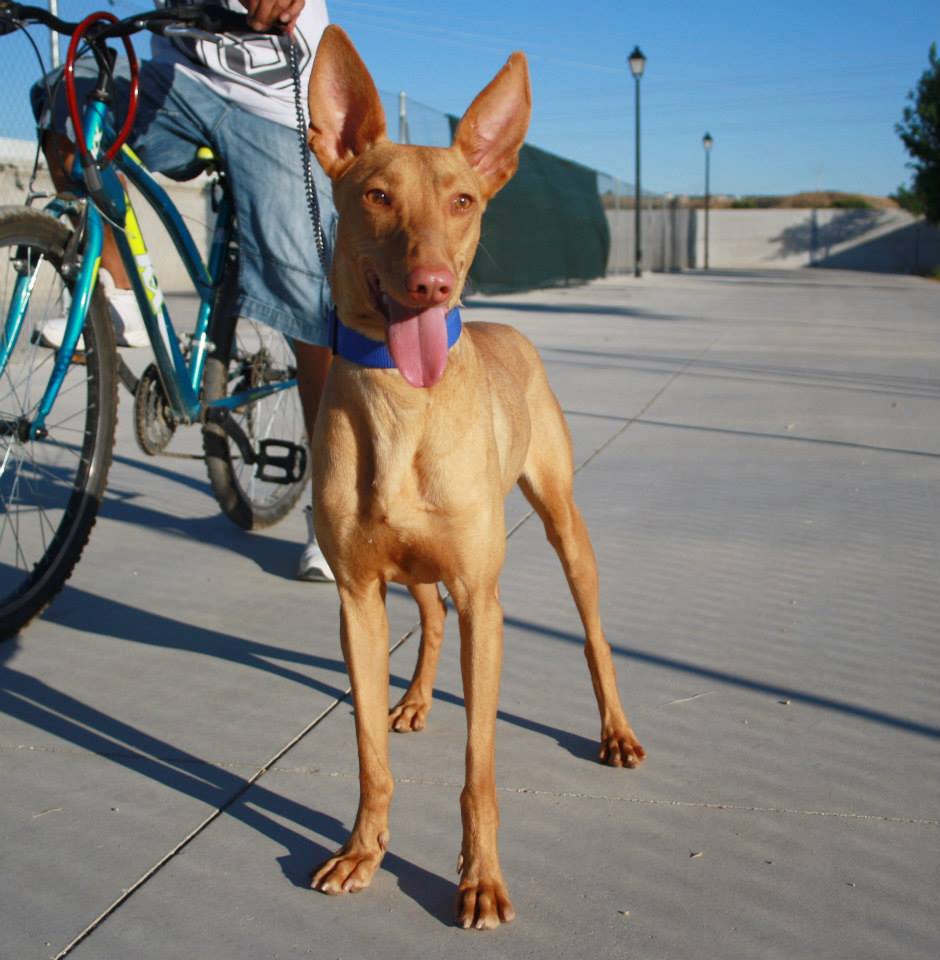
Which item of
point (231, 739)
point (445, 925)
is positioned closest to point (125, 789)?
point (231, 739)

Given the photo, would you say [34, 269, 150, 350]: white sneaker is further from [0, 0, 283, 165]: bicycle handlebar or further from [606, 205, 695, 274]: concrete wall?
[606, 205, 695, 274]: concrete wall

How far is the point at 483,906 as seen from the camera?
2.08 metres

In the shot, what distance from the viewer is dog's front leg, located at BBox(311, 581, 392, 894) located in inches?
88.0

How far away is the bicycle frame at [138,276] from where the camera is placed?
338 centimetres

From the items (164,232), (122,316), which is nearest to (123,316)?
(122,316)

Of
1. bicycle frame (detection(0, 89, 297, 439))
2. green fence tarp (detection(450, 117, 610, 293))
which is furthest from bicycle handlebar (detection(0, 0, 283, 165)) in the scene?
green fence tarp (detection(450, 117, 610, 293))

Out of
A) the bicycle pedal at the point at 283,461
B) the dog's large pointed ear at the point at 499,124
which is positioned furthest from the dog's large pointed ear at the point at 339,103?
the bicycle pedal at the point at 283,461

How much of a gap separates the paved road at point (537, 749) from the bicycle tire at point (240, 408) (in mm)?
147

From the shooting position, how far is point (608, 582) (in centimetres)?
418

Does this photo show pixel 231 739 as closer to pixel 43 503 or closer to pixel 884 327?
pixel 43 503

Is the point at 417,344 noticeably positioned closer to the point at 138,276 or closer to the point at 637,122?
the point at 138,276

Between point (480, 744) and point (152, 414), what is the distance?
2300mm

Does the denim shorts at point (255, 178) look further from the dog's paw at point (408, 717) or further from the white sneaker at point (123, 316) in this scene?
the dog's paw at point (408, 717)

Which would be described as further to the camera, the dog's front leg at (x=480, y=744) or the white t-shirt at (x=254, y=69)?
the white t-shirt at (x=254, y=69)
